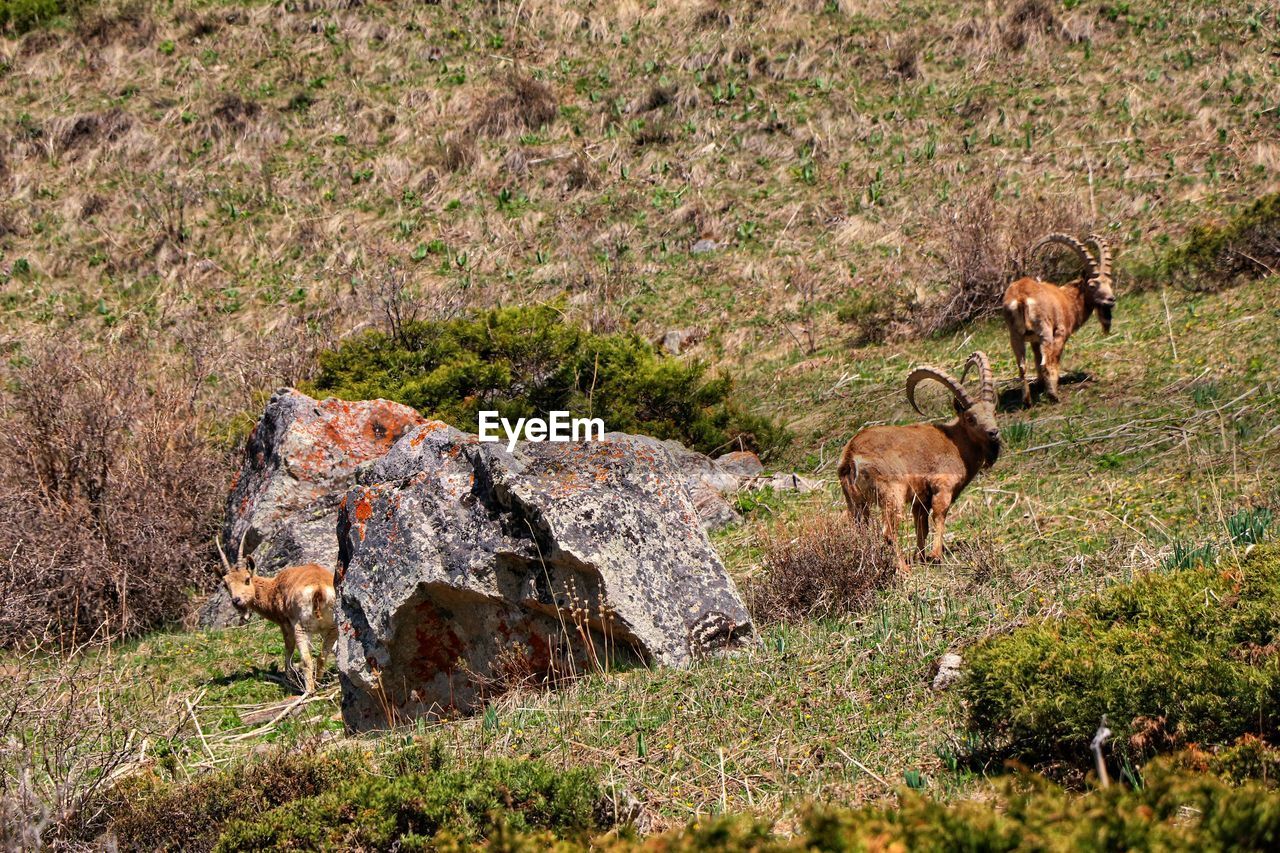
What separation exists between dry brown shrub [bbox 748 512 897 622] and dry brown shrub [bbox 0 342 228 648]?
6.56m

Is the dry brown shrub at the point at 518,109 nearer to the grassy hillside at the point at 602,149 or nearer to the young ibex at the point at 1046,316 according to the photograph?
the grassy hillside at the point at 602,149

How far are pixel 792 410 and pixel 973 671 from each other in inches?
439

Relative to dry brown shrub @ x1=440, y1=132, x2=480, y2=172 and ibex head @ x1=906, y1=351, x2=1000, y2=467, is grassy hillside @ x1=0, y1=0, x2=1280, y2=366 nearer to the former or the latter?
dry brown shrub @ x1=440, y1=132, x2=480, y2=172

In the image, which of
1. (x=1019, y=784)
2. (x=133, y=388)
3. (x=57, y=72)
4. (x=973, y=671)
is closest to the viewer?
(x=1019, y=784)

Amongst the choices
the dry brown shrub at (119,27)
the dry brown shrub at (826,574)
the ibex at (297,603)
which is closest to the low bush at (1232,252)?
the dry brown shrub at (826,574)

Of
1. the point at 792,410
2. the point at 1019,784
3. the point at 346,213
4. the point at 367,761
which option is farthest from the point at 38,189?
the point at 1019,784

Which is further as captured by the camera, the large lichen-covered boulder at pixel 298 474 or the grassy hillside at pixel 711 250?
the large lichen-covered boulder at pixel 298 474

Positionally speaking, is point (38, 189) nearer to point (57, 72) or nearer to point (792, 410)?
point (57, 72)

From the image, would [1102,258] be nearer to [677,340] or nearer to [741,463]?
[741,463]

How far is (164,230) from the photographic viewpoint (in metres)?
28.0

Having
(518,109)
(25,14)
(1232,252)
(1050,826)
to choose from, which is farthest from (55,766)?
(25,14)

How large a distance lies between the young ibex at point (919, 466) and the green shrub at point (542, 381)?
566cm

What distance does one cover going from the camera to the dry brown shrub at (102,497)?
38.9ft

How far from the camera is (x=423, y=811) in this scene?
16.5 ft
